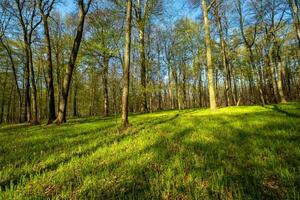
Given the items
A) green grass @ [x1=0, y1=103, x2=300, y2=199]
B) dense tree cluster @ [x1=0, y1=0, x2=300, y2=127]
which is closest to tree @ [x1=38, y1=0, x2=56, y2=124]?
dense tree cluster @ [x1=0, y1=0, x2=300, y2=127]

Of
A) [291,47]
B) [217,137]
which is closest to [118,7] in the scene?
[217,137]

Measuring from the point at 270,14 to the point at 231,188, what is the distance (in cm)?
3025

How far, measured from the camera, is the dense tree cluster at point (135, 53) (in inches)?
655

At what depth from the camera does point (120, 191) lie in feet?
8.26

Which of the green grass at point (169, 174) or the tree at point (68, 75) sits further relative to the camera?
the tree at point (68, 75)

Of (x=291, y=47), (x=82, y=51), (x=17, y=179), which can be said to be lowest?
(x=17, y=179)

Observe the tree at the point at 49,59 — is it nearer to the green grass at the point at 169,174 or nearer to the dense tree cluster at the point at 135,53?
the dense tree cluster at the point at 135,53

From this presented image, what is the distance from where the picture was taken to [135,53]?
34562 millimetres

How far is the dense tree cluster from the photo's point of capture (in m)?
16.6

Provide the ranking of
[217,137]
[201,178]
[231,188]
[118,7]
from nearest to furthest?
[231,188] → [201,178] → [217,137] → [118,7]

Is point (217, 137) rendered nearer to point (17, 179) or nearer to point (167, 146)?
point (167, 146)

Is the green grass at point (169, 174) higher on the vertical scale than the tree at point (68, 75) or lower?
lower

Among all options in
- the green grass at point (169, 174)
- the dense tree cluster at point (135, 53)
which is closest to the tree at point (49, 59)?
the dense tree cluster at point (135, 53)

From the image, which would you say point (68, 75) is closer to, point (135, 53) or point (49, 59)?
point (49, 59)
